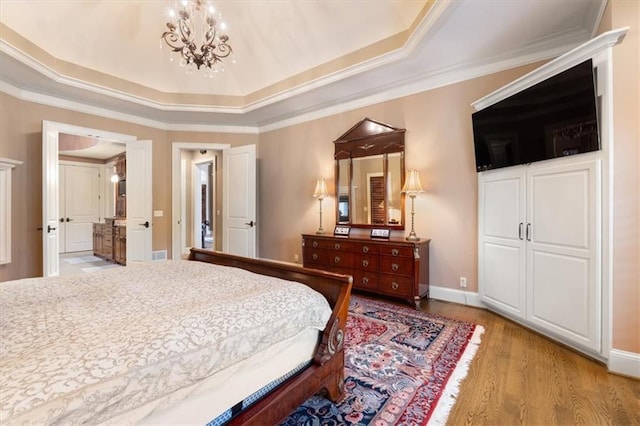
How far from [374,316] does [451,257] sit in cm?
127

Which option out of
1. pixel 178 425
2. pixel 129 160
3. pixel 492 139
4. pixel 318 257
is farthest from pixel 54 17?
pixel 492 139

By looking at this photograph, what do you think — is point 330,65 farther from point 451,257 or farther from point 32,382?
point 32,382

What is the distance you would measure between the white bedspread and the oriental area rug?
23.0 inches

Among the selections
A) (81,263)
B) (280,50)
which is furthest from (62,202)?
(280,50)

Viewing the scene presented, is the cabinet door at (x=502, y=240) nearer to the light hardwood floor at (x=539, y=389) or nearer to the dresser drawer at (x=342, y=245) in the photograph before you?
the light hardwood floor at (x=539, y=389)

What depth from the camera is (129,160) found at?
188 inches

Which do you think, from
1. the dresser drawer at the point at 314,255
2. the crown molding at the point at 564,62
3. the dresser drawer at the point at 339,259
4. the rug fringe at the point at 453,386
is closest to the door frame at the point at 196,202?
the dresser drawer at the point at 314,255

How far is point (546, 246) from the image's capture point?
2.57m

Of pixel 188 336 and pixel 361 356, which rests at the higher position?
pixel 188 336

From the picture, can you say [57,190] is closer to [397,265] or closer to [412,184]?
[397,265]

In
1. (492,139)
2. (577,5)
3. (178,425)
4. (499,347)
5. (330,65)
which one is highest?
(330,65)

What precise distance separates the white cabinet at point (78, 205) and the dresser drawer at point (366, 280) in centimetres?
812

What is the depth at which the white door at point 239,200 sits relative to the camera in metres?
5.18

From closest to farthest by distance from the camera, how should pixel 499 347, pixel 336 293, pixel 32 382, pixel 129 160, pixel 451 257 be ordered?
1. pixel 32 382
2. pixel 336 293
3. pixel 499 347
4. pixel 451 257
5. pixel 129 160
